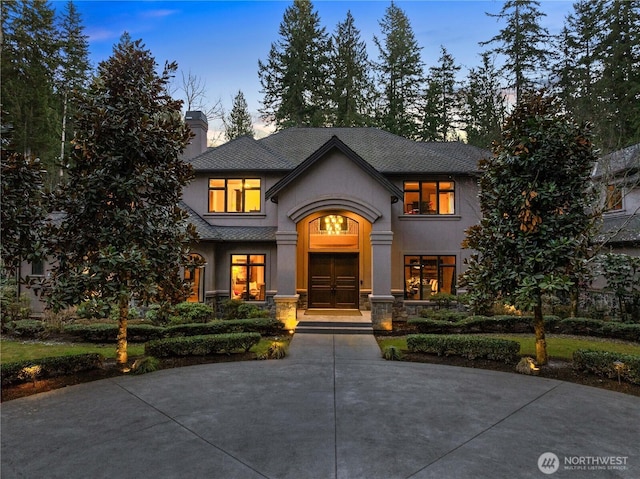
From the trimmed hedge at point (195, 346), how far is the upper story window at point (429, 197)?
10106 millimetres

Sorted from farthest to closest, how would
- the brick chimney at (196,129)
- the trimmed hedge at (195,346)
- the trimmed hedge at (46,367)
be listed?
1. the brick chimney at (196,129)
2. the trimmed hedge at (195,346)
3. the trimmed hedge at (46,367)

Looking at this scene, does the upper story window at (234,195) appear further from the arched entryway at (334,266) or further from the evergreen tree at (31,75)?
the evergreen tree at (31,75)

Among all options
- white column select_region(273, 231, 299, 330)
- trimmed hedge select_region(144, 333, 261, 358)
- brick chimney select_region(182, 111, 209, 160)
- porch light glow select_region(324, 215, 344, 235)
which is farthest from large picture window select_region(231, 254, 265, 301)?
brick chimney select_region(182, 111, 209, 160)

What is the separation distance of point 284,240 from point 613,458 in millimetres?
11119

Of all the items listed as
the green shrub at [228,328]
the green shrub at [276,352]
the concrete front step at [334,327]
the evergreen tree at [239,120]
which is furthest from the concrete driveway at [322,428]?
the evergreen tree at [239,120]

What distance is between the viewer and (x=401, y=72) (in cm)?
3462

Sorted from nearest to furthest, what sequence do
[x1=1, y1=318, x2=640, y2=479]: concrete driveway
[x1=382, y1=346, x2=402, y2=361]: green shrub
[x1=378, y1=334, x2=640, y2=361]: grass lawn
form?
[x1=1, y1=318, x2=640, y2=479]: concrete driveway
[x1=382, y1=346, x2=402, y2=361]: green shrub
[x1=378, y1=334, x2=640, y2=361]: grass lawn

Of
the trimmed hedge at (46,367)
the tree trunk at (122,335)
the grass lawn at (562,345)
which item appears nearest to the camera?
the trimmed hedge at (46,367)

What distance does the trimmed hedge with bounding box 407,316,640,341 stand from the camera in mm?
12266

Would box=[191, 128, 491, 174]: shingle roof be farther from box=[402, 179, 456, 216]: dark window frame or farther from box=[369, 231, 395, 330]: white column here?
box=[369, 231, 395, 330]: white column

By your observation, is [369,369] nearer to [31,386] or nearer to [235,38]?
[31,386]

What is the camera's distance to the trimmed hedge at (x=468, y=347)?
9180 millimetres

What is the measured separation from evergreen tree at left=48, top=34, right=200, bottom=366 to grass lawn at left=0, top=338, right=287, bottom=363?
2848 millimetres

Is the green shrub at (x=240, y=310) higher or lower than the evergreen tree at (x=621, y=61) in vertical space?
lower
